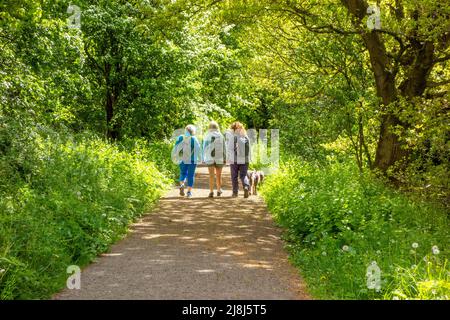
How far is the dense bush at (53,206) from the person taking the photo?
671 centimetres

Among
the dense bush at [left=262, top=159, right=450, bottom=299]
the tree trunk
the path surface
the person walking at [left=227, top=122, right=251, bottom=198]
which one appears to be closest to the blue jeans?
the person walking at [left=227, top=122, right=251, bottom=198]

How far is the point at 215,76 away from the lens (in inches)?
1055

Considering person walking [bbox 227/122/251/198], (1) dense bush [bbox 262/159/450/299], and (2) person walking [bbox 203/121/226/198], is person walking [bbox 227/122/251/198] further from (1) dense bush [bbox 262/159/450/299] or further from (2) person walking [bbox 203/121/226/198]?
(1) dense bush [bbox 262/159/450/299]

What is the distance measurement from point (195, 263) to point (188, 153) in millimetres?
7817

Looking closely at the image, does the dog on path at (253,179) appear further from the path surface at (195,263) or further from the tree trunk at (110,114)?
the tree trunk at (110,114)

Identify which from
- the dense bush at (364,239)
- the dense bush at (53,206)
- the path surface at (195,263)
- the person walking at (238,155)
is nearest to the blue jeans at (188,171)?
the person walking at (238,155)

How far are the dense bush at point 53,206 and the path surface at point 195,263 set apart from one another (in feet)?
1.05

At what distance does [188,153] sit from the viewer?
15812 millimetres

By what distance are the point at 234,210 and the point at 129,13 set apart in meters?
7.74

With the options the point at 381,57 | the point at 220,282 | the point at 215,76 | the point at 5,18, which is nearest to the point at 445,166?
the point at 381,57

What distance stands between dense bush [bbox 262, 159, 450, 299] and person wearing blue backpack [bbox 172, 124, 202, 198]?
10.7 feet

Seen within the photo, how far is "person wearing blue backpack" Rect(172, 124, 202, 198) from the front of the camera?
15641mm
